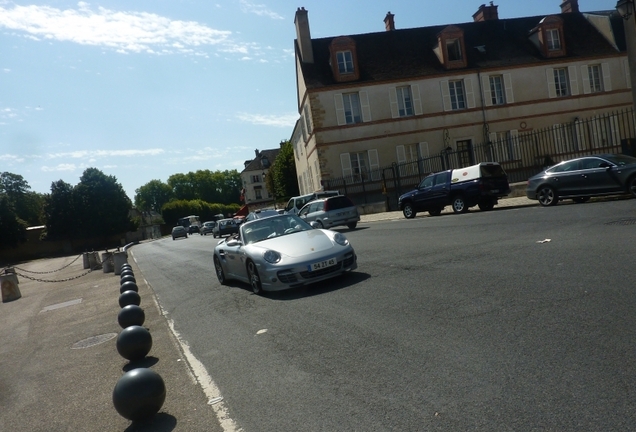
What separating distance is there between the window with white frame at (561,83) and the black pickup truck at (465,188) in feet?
77.6

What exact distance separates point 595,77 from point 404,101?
1490 cm

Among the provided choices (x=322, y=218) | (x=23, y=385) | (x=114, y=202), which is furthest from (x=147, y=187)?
(x=23, y=385)

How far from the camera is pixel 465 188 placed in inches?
875

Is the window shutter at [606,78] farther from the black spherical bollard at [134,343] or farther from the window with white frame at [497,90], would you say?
the black spherical bollard at [134,343]

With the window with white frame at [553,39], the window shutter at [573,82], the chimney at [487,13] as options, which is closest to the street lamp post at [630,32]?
the window shutter at [573,82]

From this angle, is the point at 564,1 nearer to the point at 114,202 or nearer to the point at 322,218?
the point at 322,218

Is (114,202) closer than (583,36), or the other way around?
(583,36)

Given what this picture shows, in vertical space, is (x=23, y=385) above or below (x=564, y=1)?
below

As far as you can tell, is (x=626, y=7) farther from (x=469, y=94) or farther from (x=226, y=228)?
(x=226, y=228)

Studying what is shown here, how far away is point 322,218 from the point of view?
77.7ft

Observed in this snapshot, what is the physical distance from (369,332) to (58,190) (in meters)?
85.6

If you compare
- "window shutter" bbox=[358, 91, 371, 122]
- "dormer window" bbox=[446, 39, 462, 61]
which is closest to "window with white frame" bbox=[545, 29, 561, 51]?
"dormer window" bbox=[446, 39, 462, 61]

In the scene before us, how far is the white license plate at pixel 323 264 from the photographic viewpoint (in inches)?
366

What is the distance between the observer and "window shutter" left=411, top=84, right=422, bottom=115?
4125cm
